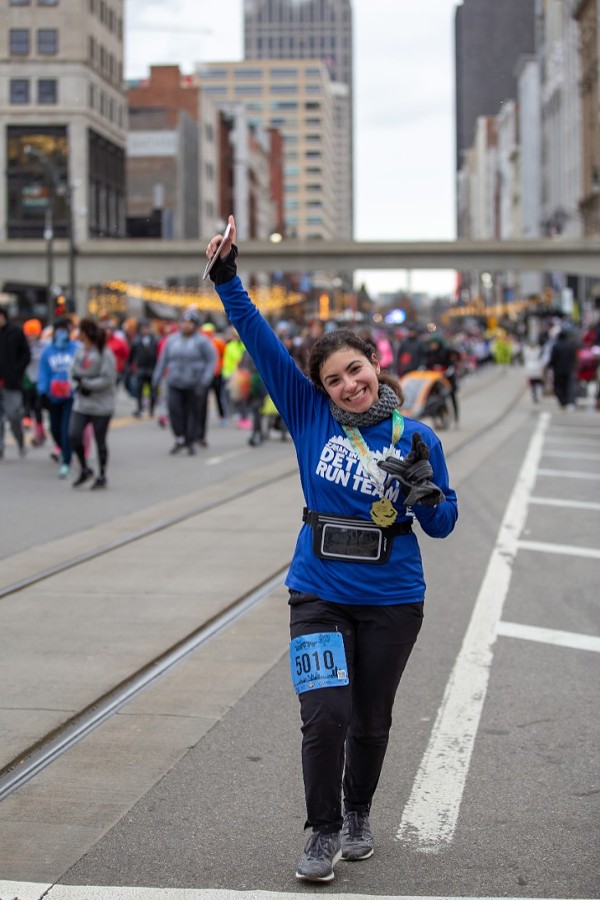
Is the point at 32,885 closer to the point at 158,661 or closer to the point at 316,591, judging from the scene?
the point at 316,591

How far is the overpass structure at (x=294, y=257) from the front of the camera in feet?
230

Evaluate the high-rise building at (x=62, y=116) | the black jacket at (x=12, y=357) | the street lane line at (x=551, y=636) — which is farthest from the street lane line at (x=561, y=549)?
the high-rise building at (x=62, y=116)

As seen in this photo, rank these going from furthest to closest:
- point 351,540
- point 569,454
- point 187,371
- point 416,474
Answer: point 569,454 < point 187,371 < point 351,540 < point 416,474

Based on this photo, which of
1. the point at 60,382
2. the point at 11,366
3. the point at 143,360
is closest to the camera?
the point at 60,382

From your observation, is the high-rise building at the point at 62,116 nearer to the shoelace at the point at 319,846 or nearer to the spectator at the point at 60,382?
the spectator at the point at 60,382

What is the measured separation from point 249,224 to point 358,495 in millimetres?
154137

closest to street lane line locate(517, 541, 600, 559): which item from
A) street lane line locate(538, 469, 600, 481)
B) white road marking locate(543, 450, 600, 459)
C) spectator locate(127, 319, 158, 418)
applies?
street lane line locate(538, 469, 600, 481)

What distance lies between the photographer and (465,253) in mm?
76188

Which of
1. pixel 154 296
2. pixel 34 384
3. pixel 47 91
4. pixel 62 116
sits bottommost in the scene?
pixel 34 384

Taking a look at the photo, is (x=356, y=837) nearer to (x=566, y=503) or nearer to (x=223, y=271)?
(x=223, y=271)

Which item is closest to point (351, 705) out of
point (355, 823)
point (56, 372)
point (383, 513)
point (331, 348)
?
point (355, 823)

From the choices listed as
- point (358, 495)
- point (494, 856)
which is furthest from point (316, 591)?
point (494, 856)

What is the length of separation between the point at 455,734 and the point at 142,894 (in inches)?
82.3

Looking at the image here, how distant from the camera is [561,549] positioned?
11.3m
